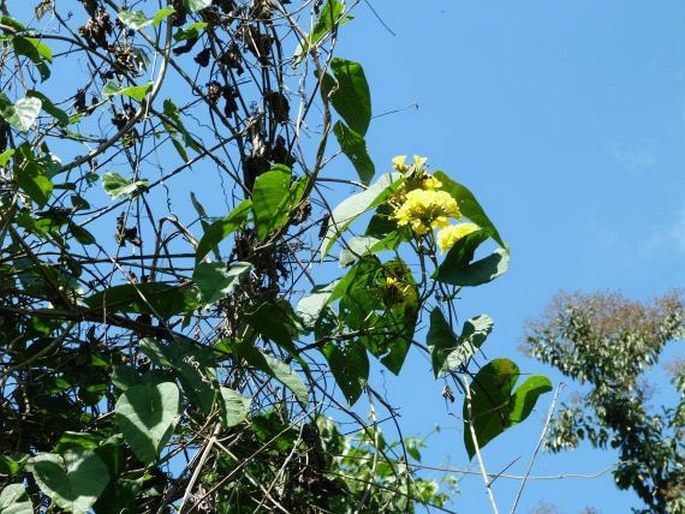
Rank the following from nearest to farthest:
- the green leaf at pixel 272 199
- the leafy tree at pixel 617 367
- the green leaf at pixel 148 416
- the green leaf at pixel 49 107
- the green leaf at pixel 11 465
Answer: the green leaf at pixel 148 416 < the green leaf at pixel 11 465 < the green leaf at pixel 272 199 < the green leaf at pixel 49 107 < the leafy tree at pixel 617 367

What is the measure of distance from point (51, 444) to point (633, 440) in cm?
1279

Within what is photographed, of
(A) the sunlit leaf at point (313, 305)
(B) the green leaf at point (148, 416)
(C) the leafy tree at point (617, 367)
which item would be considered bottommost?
(B) the green leaf at point (148, 416)

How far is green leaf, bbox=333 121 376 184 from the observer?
1351mm

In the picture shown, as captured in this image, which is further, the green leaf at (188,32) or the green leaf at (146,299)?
the green leaf at (188,32)

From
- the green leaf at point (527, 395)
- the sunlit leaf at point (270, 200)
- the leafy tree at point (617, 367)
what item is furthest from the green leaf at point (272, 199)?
the leafy tree at point (617, 367)

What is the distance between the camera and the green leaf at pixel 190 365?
3.79ft

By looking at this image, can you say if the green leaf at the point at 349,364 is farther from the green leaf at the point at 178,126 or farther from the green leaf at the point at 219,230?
the green leaf at the point at 178,126

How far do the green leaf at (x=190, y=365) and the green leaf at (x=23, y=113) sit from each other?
29 cm

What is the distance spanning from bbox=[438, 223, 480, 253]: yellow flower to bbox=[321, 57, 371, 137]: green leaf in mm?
200

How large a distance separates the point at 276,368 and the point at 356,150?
301 mm

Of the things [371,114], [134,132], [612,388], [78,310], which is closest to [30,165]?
[78,310]

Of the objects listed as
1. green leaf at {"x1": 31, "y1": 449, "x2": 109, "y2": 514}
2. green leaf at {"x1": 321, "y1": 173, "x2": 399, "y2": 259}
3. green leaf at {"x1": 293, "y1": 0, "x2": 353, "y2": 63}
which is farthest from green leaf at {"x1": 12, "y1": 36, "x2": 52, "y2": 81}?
green leaf at {"x1": 31, "y1": 449, "x2": 109, "y2": 514}

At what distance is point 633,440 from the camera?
13422 millimetres

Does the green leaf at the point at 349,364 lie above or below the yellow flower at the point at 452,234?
below
